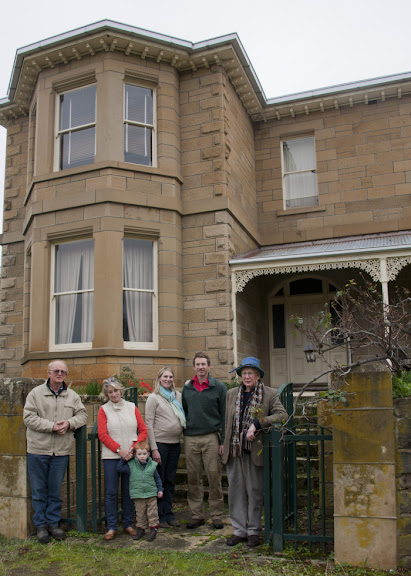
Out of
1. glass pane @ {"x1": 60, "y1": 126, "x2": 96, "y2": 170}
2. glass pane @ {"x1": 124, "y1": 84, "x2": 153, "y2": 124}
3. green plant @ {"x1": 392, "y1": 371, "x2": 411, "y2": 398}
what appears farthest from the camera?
glass pane @ {"x1": 124, "y1": 84, "x2": 153, "y2": 124}

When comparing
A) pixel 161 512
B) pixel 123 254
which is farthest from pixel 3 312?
pixel 161 512

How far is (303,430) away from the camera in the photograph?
7324 mm

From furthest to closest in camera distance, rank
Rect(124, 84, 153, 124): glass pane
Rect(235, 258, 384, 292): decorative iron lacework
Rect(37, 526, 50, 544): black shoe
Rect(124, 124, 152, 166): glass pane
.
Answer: Rect(124, 84, 153, 124): glass pane → Rect(124, 124, 152, 166): glass pane → Rect(235, 258, 384, 292): decorative iron lacework → Rect(37, 526, 50, 544): black shoe

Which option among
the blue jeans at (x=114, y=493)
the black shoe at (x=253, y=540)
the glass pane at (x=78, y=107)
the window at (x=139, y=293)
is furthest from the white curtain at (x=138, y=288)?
the black shoe at (x=253, y=540)

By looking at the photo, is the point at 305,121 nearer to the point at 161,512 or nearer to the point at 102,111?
the point at 102,111

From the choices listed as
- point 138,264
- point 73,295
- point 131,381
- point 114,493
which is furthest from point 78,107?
point 114,493

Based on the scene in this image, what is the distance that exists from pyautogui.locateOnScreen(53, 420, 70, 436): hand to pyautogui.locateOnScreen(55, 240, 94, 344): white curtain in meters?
4.82

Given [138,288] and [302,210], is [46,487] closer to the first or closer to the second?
[138,288]

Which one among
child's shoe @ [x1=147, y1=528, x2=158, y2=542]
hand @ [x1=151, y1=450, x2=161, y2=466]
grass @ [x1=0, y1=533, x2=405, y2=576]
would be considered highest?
hand @ [x1=151, y1=450, x2=161, y2=466]

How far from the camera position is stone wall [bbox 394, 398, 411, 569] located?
4680 millimetres

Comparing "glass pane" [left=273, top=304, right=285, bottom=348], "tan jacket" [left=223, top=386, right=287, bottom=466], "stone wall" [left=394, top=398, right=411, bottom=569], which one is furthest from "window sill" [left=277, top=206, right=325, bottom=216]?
"stone wall" [left=394, top=398, right=411, bottom=569]

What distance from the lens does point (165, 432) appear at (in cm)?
625

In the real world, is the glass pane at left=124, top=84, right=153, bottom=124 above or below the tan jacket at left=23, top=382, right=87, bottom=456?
above

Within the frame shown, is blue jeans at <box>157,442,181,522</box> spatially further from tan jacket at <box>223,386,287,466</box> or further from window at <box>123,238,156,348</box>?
window at <box>123,238,156,348</box>
